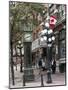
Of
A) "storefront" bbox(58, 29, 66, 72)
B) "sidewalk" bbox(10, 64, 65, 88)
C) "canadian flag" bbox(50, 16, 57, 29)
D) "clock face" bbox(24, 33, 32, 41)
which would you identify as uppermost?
"canadian flag" bbox(50, 16, 57, 29)

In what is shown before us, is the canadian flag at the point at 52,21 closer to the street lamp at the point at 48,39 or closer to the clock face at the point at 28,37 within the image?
the street lamp at the point at 48,39

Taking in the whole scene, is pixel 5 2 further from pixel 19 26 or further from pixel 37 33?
pixel 37 33

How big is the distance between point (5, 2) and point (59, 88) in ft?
3.53

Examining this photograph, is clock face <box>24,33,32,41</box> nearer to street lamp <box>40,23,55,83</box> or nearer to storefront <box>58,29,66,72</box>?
street lamp <box>40,23,55,83</box>

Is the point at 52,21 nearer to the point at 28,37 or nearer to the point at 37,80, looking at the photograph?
→ the point at 28,37

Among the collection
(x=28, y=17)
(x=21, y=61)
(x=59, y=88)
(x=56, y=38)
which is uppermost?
(x=28, y=17)

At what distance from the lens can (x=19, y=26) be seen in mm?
2861

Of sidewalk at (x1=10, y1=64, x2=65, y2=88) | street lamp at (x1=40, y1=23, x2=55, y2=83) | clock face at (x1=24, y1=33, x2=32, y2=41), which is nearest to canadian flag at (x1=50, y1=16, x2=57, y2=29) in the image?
street lamp at (x1=40, y1=23, x2=55, y2=83)

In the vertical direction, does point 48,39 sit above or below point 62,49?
above

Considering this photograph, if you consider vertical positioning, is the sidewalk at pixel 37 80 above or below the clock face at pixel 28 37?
below

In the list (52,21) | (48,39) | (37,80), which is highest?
(52,21)

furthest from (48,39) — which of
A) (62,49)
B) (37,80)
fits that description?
(37,80)

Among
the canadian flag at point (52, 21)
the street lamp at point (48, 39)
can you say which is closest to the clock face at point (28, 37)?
the street lamp at point (48, 39)

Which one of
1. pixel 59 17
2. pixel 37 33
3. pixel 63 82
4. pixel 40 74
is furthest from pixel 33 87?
pixel 59 17
